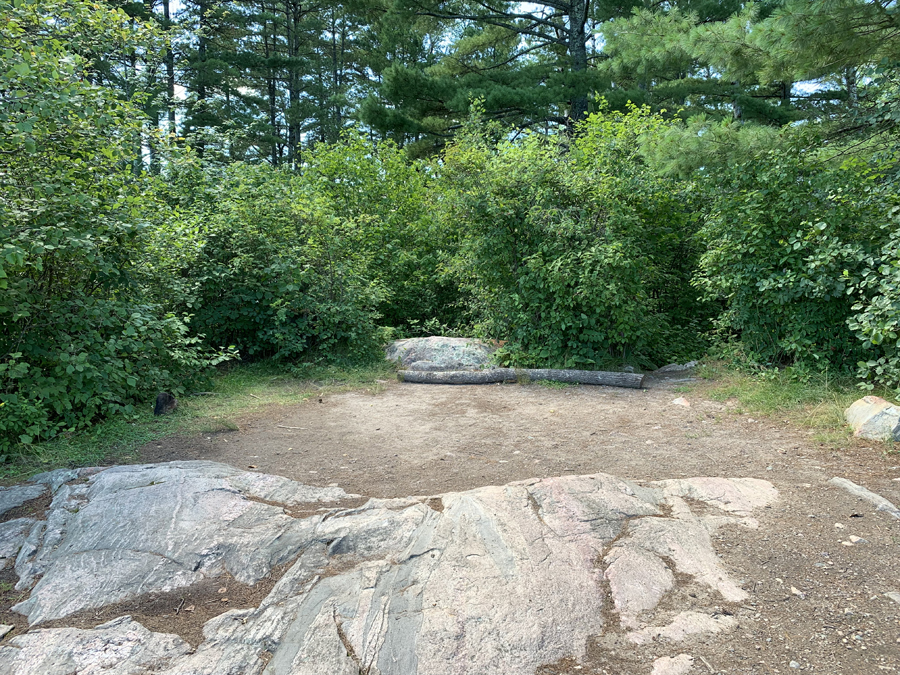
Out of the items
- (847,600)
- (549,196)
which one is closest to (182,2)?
(549,196)

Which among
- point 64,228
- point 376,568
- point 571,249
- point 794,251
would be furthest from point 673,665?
point 571,249

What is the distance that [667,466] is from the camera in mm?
4270

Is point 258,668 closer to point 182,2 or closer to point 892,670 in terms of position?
point 892,670

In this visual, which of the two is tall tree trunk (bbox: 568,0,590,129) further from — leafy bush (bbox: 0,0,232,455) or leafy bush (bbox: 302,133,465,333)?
leafy bush (bbox: 0,0,232,455)

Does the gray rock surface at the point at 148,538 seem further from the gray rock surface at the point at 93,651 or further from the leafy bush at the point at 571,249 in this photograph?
the leafy bush at the point at 571,249

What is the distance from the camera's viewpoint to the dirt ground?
7.30 feet

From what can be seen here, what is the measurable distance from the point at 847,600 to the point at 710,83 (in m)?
14.9

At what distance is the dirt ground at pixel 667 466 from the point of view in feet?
7.30

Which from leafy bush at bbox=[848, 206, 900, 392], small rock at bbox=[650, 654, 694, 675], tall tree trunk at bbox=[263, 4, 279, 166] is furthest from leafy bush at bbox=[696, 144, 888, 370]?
tall tree trunk at bbox=[263, 4, 279, 166]

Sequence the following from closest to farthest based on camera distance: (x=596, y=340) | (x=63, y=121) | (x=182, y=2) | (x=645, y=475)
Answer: (x=645, y=475)
(x=63, y=121)
(x=596, y=340)
(x=182, y=2)

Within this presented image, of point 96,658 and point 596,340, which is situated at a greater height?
point 596,340

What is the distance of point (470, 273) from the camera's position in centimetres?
839

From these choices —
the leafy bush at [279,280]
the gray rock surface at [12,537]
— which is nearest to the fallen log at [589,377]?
the leafy bush at [279,280]

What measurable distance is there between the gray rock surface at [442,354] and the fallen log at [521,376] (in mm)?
271
